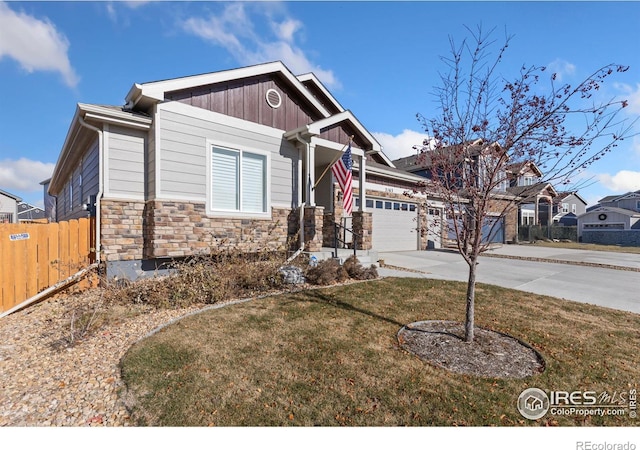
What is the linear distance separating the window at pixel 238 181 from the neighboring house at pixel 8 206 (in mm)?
31044

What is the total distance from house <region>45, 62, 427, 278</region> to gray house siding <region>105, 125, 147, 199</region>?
0.02 metres

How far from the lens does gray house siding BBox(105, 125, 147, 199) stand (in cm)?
654

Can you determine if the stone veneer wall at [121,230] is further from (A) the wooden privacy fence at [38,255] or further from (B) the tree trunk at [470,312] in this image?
(B) the tree trunk at [470,312]

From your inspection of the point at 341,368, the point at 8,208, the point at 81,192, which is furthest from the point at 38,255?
the point at 8,208

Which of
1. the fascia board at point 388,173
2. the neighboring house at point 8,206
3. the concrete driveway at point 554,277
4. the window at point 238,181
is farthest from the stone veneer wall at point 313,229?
the neighboring house at point 8,206

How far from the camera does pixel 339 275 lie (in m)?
7.52

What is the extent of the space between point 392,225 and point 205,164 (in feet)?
32.9

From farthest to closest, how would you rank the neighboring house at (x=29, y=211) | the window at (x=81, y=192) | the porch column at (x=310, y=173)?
the neighboring house at (x=29, y=211)
the window at (x=81, y=192)
the porch column at (x=310, y=173)

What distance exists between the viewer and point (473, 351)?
3.86 meters

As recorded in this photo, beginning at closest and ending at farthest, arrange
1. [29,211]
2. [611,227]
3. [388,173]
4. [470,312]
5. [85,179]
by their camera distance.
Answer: [470,312], [85,179], [388,173], [611,227], [29,211]

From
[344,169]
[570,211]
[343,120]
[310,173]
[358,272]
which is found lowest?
[358,272]

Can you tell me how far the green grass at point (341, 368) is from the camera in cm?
259

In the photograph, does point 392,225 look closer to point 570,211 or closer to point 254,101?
point 254,101
